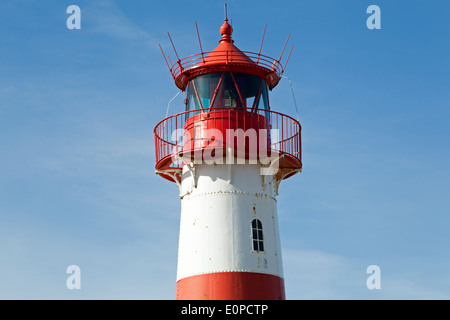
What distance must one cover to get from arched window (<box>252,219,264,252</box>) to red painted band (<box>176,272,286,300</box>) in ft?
3.11

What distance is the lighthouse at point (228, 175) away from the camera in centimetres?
2923

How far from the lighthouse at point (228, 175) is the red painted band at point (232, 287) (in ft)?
0.11

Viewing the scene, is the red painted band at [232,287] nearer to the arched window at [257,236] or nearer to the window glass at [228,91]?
the arched window at [257,236]

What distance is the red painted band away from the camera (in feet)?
94.2

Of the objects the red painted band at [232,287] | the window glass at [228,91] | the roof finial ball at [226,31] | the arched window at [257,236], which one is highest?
the roof finial ball at [226,31]

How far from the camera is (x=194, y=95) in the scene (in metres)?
31.3

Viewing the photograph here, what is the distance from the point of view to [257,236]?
29812 mm

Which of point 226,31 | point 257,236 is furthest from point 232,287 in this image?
point 226,31

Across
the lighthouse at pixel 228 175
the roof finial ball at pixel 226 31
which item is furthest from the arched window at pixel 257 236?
the roof finial ball at pixel 226 31

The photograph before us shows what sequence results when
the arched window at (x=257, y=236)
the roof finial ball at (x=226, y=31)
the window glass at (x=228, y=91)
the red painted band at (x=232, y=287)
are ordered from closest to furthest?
the red painted band at (x=232, y=287) < the arched window at (x=257, y=236) < the window glass at (x=228, y=91) < the roof finial ball at (x=226, y=31)

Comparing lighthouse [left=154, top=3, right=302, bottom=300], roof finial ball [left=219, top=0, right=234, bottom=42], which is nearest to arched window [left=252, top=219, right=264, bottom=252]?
lighthouse [left=154, top=3, right=302, bottom=300]
